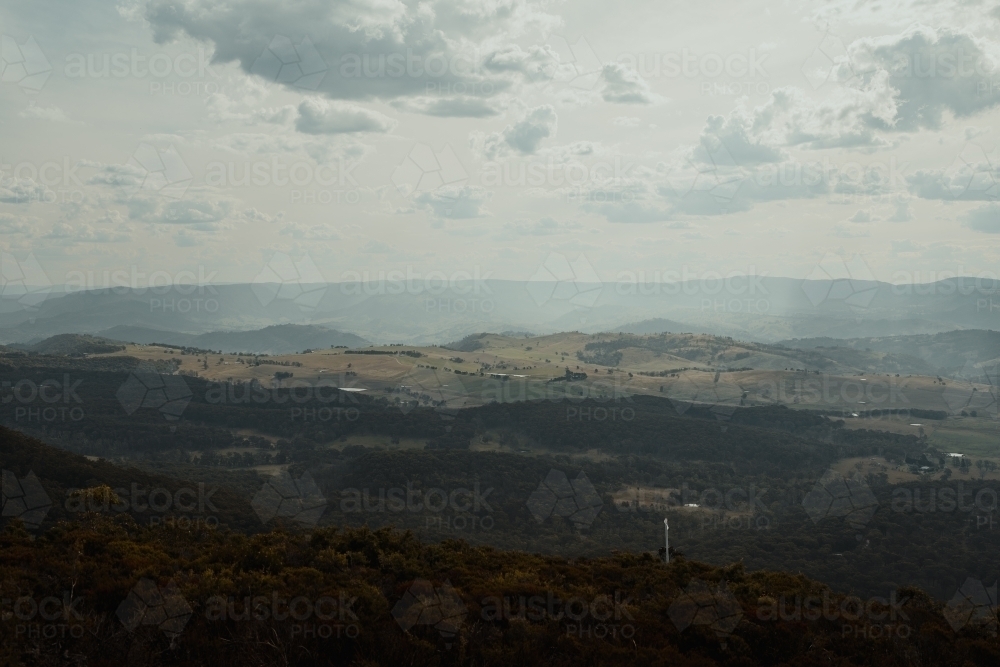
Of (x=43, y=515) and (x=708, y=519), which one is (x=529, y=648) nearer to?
(x=43, y=515)

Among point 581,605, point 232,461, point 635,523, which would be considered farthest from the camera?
point 232,461

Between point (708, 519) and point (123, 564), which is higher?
point (123, 564)

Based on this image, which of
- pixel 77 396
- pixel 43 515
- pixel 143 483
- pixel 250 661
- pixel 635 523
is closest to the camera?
pixel 250 661

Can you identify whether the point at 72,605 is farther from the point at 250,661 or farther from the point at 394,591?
the point at 394,591

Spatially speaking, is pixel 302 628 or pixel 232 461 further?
pixel 232 461

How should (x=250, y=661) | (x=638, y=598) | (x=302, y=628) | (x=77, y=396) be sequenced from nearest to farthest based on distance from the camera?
(x=250, y=661), (x=302, y=628), (x=638, y=598), (x=77, y=396)

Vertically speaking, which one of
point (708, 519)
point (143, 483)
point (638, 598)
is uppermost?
point (638, 598)

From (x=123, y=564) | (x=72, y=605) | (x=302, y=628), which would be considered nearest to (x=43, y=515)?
(x=123, y=564)

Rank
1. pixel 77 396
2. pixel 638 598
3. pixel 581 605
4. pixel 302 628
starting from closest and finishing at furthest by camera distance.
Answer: pixel 302 628 < pixel 581 605 < pixel 638 598 < pixel 77 396

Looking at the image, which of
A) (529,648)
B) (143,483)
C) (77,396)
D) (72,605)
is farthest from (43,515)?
(77,396)
